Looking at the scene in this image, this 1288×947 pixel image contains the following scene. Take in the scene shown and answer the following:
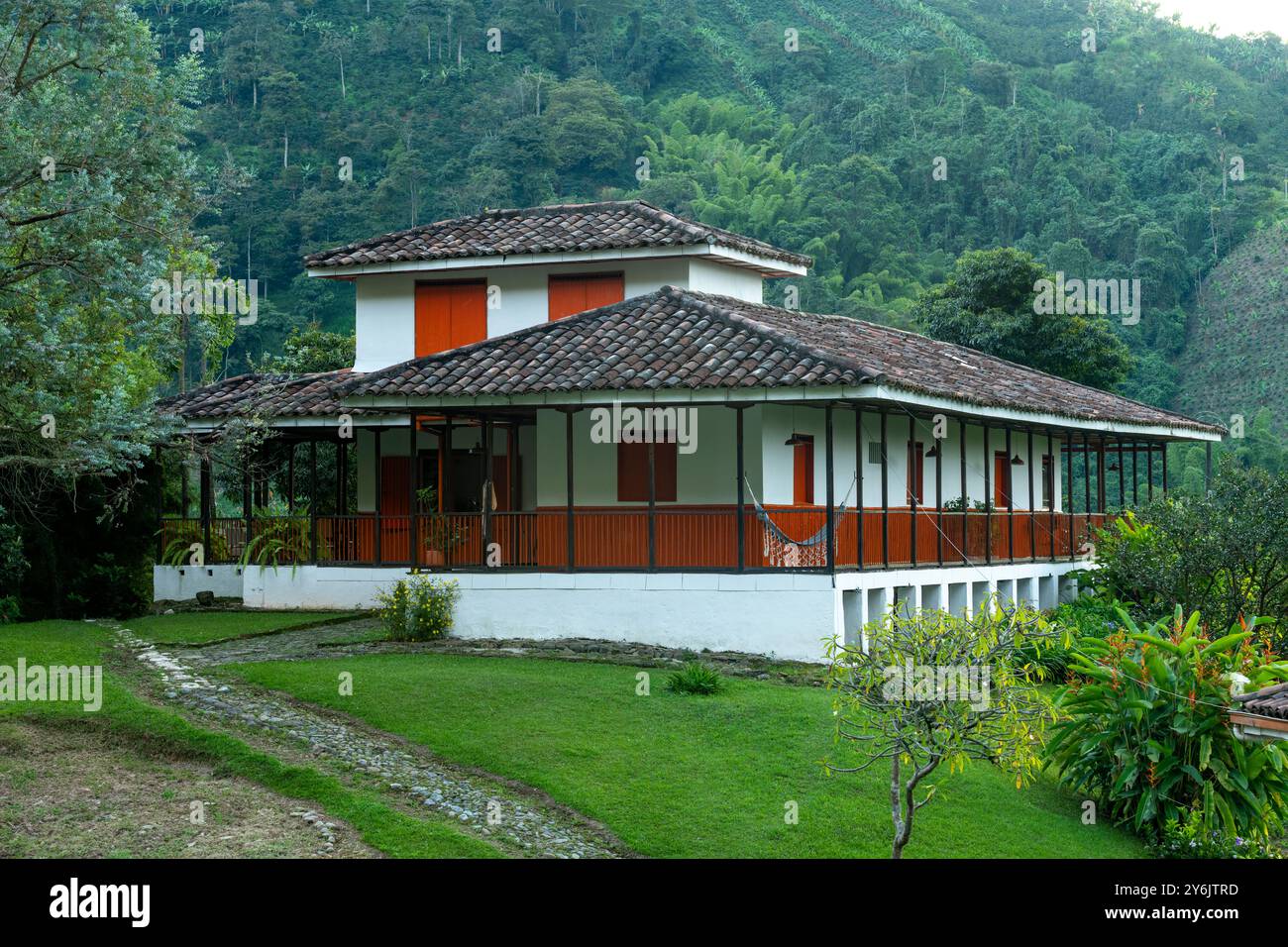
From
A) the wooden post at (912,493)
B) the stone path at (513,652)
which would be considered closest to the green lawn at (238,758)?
the stone path at (513,652)

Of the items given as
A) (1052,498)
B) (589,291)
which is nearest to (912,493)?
(589,291)

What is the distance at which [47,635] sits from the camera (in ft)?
75.0

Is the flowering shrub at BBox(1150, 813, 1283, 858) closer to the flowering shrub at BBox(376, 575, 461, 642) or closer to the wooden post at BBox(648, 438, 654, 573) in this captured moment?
the wooden post at BBox(648, 438, 654, 573)

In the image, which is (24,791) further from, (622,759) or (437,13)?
(437,13)

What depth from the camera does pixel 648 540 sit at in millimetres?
23031

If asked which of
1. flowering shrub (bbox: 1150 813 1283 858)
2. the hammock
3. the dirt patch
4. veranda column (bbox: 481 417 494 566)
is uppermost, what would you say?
veranda column (bbox: 481 417 494 566)

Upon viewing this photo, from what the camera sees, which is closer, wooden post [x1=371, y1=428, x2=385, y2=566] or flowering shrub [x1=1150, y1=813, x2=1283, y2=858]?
flowering shrub [x1=1150, y1=813, x2=1283, y2=858]

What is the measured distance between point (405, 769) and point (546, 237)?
15.3 m

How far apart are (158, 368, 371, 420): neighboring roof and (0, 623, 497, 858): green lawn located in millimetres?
7845

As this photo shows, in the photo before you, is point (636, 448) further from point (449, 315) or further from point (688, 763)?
point (688, 763)

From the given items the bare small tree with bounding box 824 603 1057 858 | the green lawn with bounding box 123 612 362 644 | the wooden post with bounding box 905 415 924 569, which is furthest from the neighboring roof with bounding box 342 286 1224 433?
the bare small tree with bounding box 824 603 1057 858

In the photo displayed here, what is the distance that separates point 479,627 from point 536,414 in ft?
12.2

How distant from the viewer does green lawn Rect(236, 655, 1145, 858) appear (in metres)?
14.6

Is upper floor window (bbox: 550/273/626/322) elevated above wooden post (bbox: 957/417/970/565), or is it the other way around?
upper floor window (bbox: 550/273/626/322)
